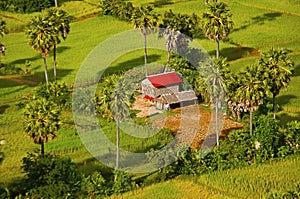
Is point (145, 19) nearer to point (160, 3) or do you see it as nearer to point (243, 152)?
point (243, 152)

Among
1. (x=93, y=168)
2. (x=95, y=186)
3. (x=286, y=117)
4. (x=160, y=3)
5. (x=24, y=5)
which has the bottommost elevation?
(x=93, y=168)

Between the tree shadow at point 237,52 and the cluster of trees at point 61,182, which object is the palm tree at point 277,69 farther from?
the tree shadow at point 237,52

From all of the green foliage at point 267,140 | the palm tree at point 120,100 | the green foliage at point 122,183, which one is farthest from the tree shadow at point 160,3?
the green foliage at point 122,183

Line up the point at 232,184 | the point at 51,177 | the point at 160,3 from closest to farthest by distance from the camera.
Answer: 1. the point at 51,177
2. the point at 232,184
3. the point at 160,3

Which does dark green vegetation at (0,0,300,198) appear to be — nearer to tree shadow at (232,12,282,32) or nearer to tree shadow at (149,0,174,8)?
tree shadow at (232,12,282,32)

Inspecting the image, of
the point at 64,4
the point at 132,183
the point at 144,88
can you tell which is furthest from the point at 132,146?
the point at 64,4

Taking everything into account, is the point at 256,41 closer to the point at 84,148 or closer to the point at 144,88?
the point at 144,88

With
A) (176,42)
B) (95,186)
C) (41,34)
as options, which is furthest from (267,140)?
(176,42)
